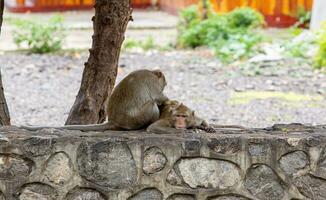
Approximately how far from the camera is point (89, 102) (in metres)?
5.82

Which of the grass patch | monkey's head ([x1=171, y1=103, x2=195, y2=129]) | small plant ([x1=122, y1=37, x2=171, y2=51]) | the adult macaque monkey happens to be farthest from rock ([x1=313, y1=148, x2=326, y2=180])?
small plant ([x1=122, y1=37, x2=171, y2=51])

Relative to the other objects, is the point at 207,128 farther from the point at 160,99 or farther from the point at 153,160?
the point at 153,160

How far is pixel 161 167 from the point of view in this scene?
4047mm

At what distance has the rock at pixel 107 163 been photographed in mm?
4047

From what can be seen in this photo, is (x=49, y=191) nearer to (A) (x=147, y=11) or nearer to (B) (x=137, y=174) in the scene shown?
(B) (x=137, y=174)

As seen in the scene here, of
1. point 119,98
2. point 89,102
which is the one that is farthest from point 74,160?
point 89,102

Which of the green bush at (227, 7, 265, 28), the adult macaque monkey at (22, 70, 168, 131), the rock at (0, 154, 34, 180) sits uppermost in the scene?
the adult macaque monkey at (22, 70, 168, 131)

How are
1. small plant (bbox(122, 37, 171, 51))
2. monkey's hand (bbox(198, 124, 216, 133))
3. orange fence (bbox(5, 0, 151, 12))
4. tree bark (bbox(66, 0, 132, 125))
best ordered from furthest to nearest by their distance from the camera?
orange fence (bbox(5, 0, 151, 12)) < small plant (bbox(122, 37, 171, 51)) < tree bark (bbox(66, 0, 132, 125)) < monkey's hand (bbox(198, 124, 216, 133))

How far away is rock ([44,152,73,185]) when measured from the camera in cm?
405

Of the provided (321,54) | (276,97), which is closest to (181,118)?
(276,97)

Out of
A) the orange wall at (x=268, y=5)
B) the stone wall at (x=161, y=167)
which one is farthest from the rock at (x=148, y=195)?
the orange wall at (x=268, y=5)

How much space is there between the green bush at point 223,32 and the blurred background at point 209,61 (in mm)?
20

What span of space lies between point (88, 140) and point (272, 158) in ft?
3.23

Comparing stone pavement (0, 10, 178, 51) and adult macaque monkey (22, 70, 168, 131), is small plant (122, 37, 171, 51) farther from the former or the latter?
adult macaque monkey (22, 70, 168, 131)
